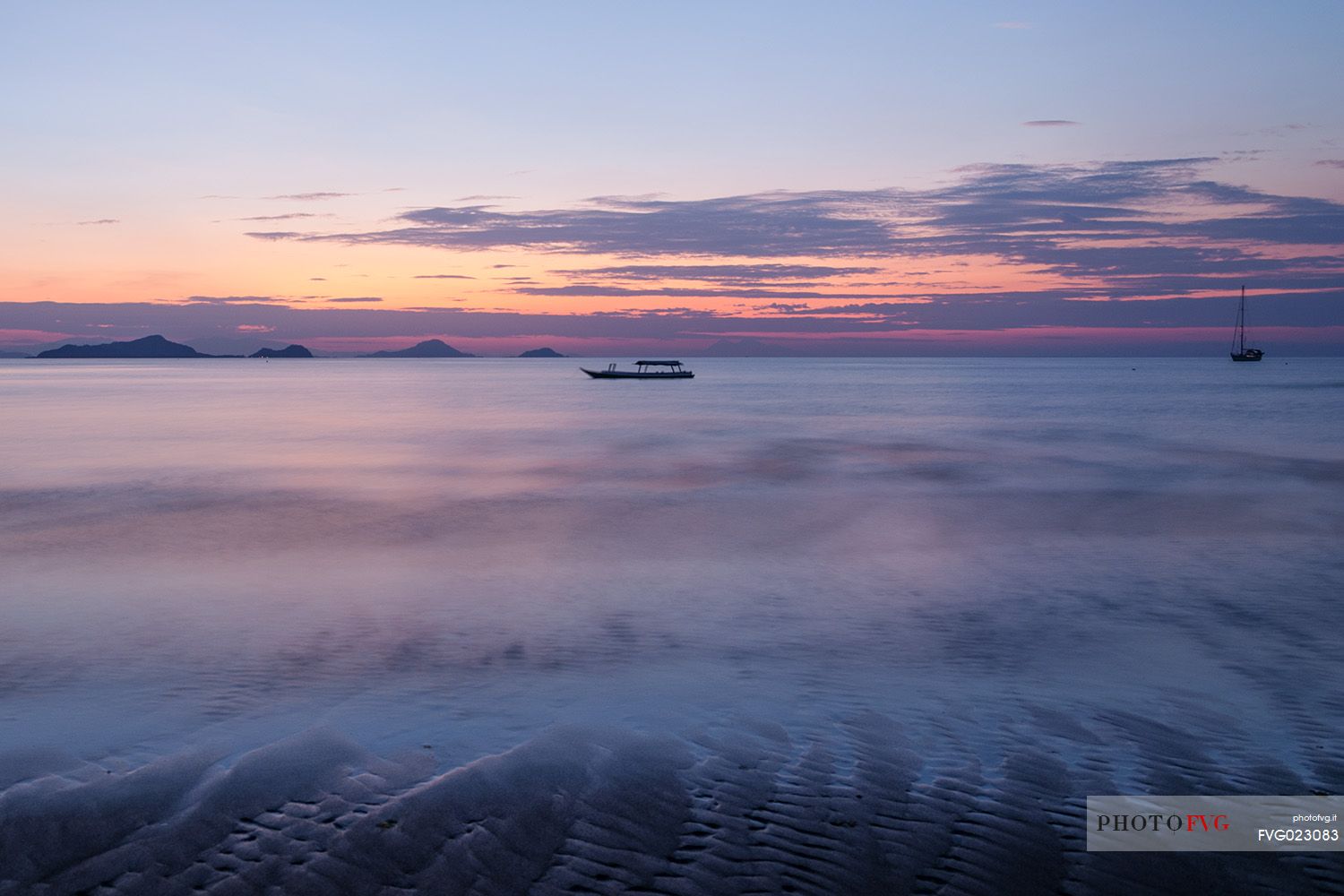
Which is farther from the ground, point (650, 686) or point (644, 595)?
point (650, 686)

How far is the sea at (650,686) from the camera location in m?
5.91

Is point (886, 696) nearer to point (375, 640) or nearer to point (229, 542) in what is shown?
point (375, 640)

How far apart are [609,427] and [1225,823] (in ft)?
157

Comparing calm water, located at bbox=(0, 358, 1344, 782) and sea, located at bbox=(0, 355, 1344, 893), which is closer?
sea, located at bbox=(0, 355, 1344, 893)

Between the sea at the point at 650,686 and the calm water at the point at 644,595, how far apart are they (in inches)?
3.1

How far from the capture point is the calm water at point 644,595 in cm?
882

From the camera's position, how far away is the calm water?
8.82 m

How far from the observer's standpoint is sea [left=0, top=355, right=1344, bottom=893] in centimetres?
591

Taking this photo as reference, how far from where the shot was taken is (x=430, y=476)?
29.7 m

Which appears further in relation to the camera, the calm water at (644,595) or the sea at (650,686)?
the calm water at (644,595)

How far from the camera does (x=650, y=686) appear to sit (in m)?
9.48

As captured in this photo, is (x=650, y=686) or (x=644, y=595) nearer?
(x=650, y=686)

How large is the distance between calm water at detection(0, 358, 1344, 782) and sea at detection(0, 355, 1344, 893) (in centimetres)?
8

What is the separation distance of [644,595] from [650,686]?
4408 mm
